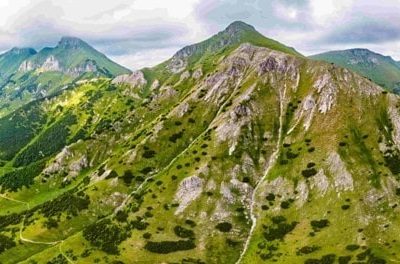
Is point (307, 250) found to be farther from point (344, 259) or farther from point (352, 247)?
point (352, 247)

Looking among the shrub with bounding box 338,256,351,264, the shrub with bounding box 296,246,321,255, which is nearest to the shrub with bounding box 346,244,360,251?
the shrub with bounding box 338,256,351,264

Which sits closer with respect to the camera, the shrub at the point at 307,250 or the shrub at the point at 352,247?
the shrub at the point at 352,247

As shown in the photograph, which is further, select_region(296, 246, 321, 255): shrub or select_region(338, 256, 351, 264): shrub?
select_region(296, 246, 321, 255): shrub

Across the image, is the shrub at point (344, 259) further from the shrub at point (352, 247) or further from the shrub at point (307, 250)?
the shrub at point (307, 250)

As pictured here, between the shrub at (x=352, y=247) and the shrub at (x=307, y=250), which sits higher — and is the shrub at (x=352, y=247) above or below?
above

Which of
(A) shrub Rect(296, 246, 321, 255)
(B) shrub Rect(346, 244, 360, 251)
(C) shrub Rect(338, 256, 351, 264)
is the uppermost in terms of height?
(B) shrub Rect(346, 244, 360, 251)

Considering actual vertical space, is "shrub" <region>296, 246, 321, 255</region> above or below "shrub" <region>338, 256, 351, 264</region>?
below

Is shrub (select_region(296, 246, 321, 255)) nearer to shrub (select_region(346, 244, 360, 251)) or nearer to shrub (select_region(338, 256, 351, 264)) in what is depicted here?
shrub (select_region(346, 244, 360, 251))

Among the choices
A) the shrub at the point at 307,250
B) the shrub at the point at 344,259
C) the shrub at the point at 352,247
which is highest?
the shrub at the point at 352,247

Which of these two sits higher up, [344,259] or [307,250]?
[344,259]

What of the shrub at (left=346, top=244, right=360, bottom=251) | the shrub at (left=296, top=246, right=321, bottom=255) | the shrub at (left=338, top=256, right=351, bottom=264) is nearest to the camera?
the shrub at (left=338, top=256, right=351, bottom=264)

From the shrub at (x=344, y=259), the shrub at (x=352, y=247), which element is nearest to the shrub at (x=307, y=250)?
the shrub at (x=352, y=247)

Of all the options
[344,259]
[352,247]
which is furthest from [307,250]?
[352,247]
